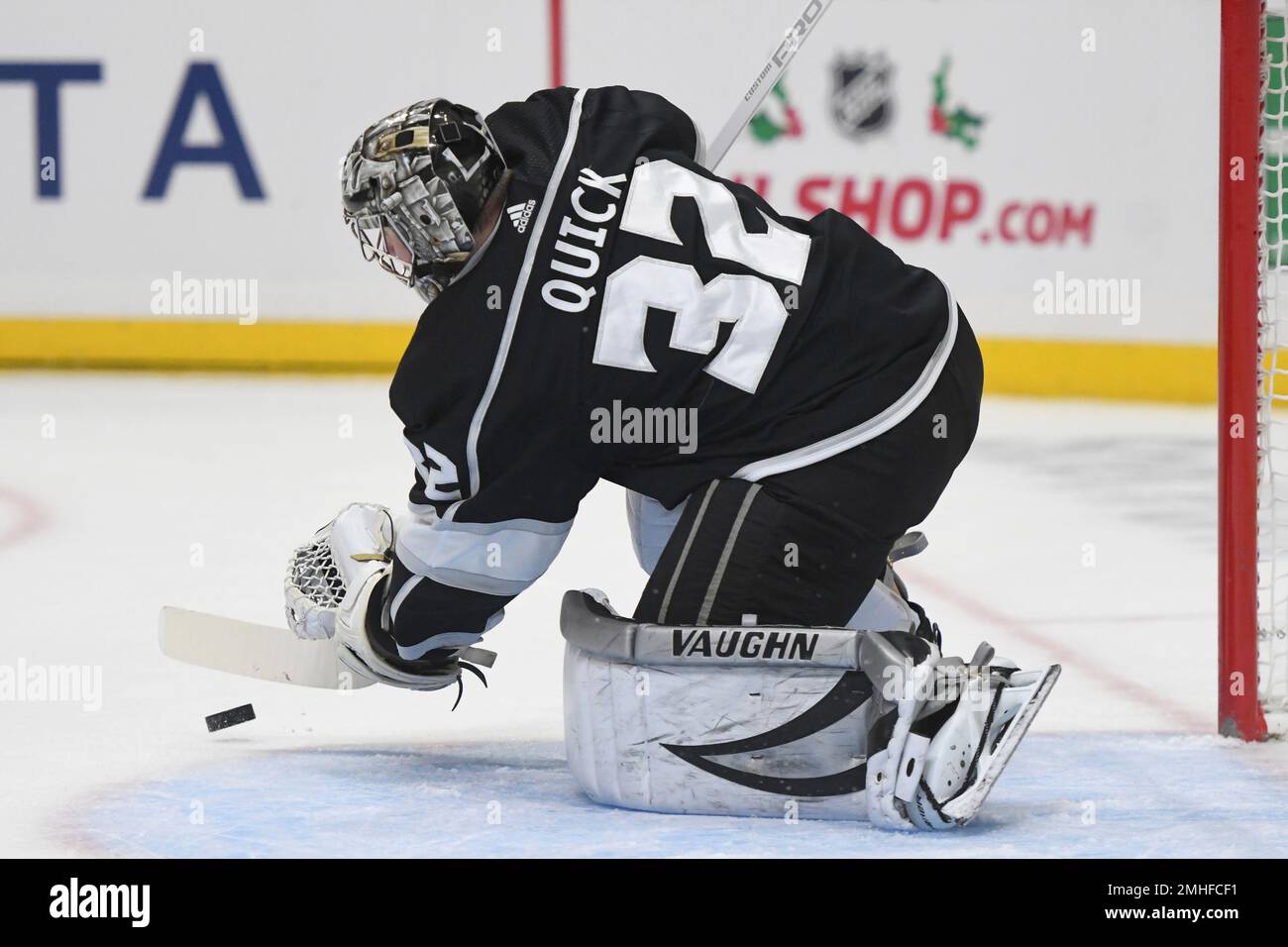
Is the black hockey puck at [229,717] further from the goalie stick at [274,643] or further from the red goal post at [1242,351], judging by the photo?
the red goal post at [1242,351]

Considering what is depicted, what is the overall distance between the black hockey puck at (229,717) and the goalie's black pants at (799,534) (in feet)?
2.39

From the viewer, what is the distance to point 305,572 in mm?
2758

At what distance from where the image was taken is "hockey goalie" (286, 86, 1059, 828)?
2279 millimetres

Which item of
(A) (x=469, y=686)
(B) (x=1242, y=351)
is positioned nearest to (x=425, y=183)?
(A) (x=469, y=686)

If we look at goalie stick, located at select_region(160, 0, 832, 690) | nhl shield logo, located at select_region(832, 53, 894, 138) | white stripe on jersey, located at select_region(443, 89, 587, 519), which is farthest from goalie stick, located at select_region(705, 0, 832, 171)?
nhl shield logo, located at select_region(832, 53, 894, 138)

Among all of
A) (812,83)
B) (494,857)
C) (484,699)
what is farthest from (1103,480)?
(494,857)

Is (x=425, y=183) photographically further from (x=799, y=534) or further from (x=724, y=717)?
(x=724, y=717)

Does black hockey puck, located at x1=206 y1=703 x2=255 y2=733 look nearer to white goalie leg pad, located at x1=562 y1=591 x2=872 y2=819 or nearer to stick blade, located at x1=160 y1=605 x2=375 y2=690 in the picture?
stick blade, located at x1=160 y1=605 x2=375 y2=690

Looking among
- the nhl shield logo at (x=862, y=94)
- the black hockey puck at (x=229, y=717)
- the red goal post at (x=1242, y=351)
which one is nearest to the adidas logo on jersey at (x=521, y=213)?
the black hockey puck at (x=229, y=717)

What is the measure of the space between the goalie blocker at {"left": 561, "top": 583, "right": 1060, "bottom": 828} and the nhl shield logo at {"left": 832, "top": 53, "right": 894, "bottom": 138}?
4.47 m

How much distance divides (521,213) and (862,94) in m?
4.50

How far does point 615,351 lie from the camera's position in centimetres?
231

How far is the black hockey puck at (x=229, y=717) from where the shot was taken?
2811 mm

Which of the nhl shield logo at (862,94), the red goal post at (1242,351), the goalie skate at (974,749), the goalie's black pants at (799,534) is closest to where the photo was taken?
the goalie skate at (974,749)
